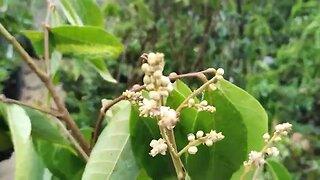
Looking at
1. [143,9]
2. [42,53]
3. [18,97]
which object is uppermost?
[42,53]

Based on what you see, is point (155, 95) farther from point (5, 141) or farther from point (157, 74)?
point (5, 141)

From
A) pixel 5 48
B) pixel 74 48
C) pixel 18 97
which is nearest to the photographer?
pixel 74 48

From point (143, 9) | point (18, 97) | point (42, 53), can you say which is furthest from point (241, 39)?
point (42, 53)

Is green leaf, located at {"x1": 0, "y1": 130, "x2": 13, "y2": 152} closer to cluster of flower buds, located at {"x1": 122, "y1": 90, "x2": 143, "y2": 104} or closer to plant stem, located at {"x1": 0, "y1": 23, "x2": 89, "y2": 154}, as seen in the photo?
plant stem, located at {"x1": 0, "y1": 23, "x2": 89, "y2": 154}

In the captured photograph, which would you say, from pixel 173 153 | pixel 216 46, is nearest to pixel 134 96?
pixel 173 153

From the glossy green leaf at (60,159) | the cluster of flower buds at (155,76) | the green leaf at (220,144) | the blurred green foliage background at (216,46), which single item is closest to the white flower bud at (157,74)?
the cluster of flower buds at (155,76)

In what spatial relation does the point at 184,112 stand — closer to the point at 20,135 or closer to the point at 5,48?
the point at 20,135

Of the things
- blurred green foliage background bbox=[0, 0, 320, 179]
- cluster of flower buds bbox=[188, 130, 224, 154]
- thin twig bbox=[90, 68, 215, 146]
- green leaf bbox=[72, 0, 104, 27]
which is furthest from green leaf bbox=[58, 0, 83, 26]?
blurred green foliage background bbox=[0, 0, 320, 179]
